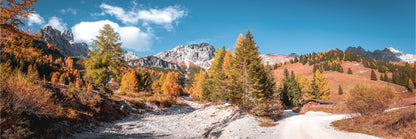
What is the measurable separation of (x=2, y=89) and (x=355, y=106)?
994 inches

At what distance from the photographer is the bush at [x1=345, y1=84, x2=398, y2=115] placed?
51.0 ft

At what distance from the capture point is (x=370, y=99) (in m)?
16.0

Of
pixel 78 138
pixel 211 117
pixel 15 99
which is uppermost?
pixel 15 99

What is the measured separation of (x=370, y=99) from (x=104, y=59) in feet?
106

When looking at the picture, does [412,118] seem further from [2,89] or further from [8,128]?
[2,89]

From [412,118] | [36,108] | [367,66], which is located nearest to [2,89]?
[36,108]

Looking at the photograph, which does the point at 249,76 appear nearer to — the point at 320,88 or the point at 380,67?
the point at 320,88

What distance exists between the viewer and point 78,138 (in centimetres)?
966

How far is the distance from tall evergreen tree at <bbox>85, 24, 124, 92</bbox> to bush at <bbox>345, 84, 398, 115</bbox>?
3030cm

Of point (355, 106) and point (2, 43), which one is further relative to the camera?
point (355, 106)

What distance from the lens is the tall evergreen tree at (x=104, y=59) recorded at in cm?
2531

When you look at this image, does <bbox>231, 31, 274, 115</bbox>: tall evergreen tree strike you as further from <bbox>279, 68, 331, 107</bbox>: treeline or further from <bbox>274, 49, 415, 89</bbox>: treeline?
<bbox>274, 49, 415, 89</bbox>: treeline

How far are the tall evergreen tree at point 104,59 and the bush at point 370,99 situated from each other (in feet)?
99.4

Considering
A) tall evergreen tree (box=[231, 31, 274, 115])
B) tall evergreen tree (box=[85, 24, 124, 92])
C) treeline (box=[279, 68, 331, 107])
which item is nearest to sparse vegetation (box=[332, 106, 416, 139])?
tall evergreen tree (box=[231, 31, 274, 115])
